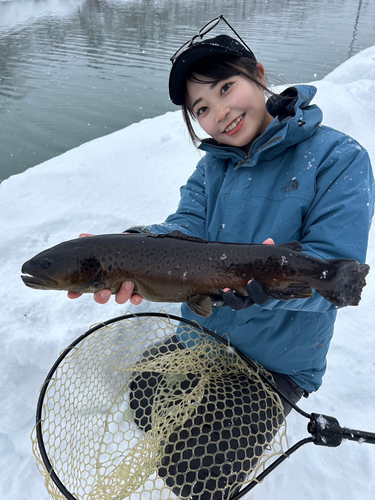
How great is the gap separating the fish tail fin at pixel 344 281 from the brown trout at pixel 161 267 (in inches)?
10.9

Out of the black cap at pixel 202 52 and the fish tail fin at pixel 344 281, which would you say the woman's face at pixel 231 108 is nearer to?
the black cap at pixel 202 52

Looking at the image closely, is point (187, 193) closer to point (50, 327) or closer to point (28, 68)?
point (50, 327)

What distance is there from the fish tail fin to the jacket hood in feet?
3.39

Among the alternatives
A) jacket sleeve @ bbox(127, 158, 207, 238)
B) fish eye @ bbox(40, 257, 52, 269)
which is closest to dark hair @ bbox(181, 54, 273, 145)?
jacket sleeve @ bbox(127, 158, 207, 238)

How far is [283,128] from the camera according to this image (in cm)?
254

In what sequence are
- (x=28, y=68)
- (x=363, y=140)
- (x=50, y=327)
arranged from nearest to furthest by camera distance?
1. (x=50, y=327)
2. (x=363, y=140)
3. (x=28, y=68)

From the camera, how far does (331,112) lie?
7.25 meters

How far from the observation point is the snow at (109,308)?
8.95 feet

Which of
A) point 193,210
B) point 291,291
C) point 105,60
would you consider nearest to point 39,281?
point 193,210


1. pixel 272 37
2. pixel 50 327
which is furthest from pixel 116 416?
pixel 272 37

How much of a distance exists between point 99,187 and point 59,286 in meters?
4.17

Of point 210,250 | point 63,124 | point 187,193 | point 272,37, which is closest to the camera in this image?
point 210,250

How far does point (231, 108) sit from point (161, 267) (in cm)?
145

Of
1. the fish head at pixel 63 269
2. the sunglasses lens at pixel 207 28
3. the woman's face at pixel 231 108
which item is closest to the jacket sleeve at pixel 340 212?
the woman's face at pixel 231 108
